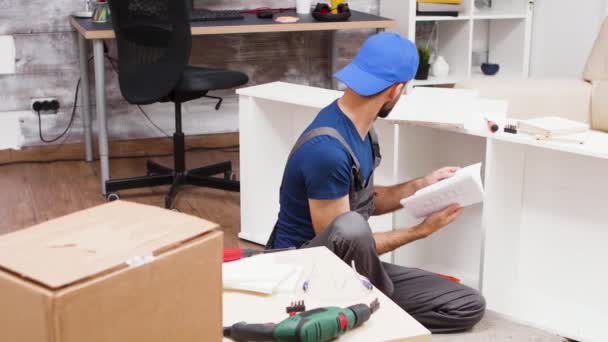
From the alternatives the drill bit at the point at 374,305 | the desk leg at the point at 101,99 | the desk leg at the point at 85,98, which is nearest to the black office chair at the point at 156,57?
the desk leg at the point at 101,99

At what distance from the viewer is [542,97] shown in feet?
12.4

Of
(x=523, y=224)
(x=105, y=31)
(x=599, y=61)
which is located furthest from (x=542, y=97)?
(x=105, y=31)

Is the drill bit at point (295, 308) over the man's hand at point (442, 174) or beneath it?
beneath

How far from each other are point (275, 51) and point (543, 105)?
180 cm

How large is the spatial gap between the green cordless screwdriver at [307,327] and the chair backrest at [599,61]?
9.51ft

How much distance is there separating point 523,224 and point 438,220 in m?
0.52

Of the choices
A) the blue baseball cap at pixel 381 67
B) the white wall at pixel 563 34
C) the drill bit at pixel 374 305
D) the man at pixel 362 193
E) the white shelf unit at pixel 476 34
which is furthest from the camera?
the white shelf unit at pixel 476 34

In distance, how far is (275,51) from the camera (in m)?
5.00

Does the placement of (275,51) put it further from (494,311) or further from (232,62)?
(494,311)

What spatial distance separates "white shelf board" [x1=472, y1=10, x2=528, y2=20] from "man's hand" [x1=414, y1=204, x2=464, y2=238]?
280 centimetres

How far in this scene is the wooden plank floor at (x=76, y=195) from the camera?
12.2 feet

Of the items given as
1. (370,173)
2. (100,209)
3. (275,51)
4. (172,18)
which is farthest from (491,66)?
(100,209)

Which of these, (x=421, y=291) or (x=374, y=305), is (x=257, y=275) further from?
(x=421, y=291)

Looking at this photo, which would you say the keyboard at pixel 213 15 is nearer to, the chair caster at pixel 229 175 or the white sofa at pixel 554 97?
the chair caster at pixel 229 175
